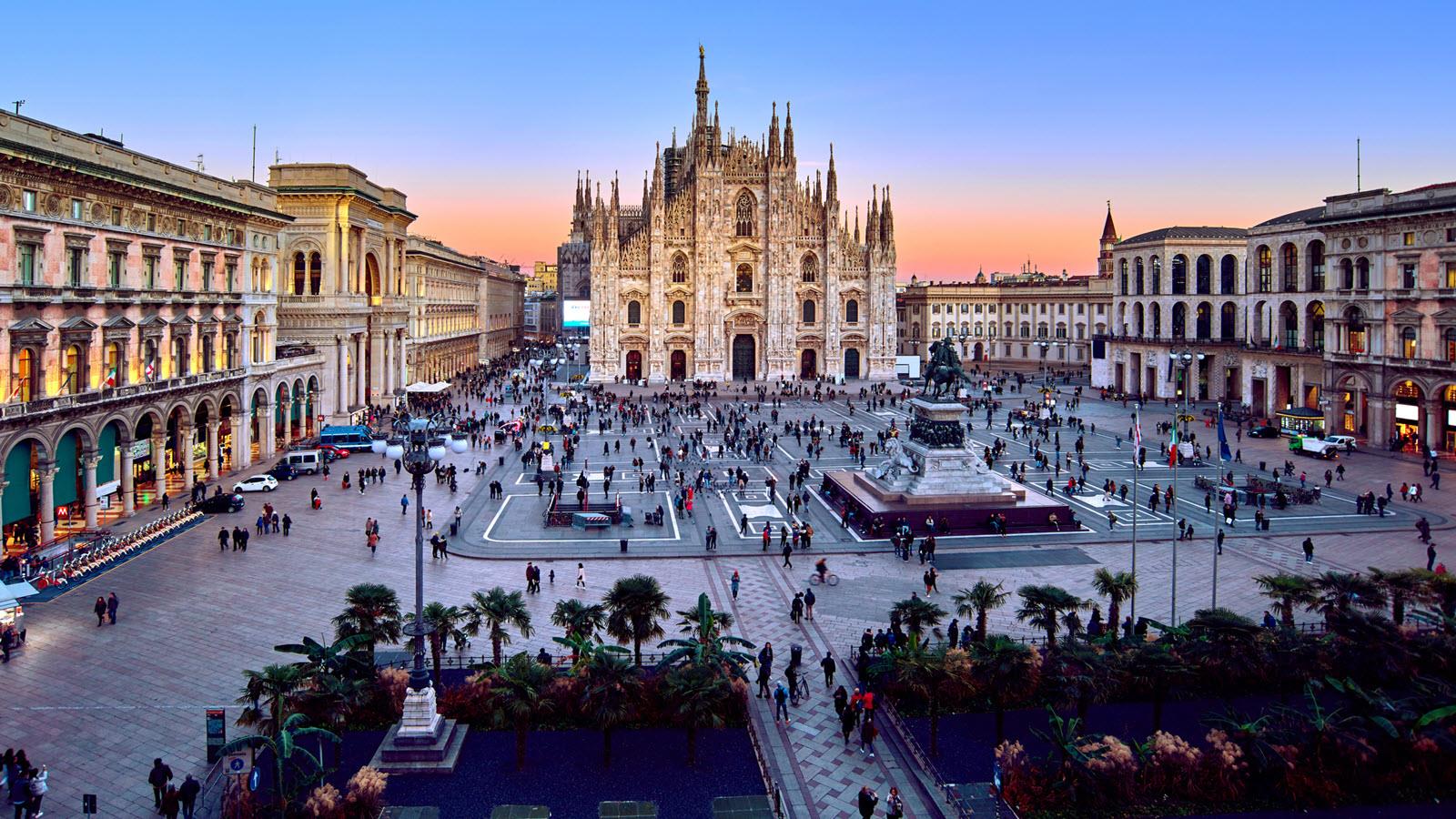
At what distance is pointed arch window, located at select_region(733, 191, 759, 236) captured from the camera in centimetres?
8731

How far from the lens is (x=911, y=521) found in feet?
107

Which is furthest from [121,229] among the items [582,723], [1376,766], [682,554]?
[1376,766]

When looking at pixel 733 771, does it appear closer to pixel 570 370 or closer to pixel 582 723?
pixel 582 723

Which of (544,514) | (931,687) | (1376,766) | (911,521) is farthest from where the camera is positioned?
(544,514)

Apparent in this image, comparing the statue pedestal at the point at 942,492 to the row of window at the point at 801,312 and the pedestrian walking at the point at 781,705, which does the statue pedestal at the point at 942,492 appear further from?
the row of window at the point at 801,312

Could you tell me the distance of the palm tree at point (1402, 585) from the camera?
1948 cm

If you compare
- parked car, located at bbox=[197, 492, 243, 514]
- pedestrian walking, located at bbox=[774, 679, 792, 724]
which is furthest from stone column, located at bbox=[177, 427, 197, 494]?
pedestrian walking, located at bbox=[774, 679, 792, 724]

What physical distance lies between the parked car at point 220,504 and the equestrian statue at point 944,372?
25.7 metres

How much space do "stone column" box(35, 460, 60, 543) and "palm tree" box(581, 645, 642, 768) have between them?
69.2 ft

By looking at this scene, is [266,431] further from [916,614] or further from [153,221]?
[916,614]

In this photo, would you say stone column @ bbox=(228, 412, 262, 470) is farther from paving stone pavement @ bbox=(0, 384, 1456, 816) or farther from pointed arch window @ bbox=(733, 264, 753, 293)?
pointed arch window @ bbox=(733, 264, 753, 293)

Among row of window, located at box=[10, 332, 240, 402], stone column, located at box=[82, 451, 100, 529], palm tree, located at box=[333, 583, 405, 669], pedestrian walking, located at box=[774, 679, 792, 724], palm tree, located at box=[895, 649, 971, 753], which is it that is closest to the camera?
palm tree, located at box=[895, 649, 971, 753]

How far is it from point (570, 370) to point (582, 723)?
287ft

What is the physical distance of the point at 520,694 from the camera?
1527 centimetres
